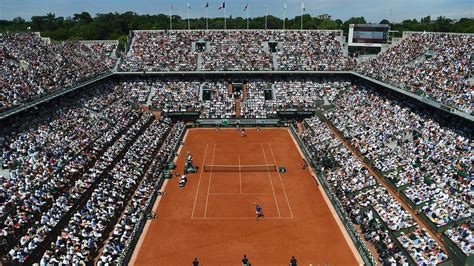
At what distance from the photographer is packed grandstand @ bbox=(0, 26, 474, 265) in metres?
22.0

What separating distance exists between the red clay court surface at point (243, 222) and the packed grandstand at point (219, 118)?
55.8 inches

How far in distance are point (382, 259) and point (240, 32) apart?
170 feet

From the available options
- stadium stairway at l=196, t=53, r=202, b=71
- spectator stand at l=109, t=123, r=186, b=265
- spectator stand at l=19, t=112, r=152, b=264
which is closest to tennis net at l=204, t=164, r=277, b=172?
spectator stand at l=109, t=123, r=186, b=265

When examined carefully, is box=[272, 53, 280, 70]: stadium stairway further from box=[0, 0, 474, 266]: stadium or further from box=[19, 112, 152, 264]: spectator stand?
box=[19, 112, 152, 264]: spectator stand

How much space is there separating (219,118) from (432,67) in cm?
2649

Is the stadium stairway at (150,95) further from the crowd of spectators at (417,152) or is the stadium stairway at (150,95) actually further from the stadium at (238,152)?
the crowd of spectators at (417,152)

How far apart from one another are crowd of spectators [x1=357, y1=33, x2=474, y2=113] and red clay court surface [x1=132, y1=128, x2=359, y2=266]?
44.5 feet

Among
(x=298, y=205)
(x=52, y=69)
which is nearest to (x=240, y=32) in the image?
(x=52, y=69)

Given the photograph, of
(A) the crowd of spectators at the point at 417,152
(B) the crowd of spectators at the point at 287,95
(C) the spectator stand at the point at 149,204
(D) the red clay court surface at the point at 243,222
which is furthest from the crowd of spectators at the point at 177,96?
(A) the crowd of spectators at the point at 417,152

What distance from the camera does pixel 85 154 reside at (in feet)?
100

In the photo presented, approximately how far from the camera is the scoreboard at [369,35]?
57550mm

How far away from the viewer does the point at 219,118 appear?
52469 mm

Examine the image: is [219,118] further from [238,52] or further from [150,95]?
[238,52]

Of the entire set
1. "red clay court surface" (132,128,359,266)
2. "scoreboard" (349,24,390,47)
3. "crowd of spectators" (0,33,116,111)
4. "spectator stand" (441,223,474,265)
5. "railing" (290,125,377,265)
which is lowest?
"red clay court surface" (132,128,359,266)
